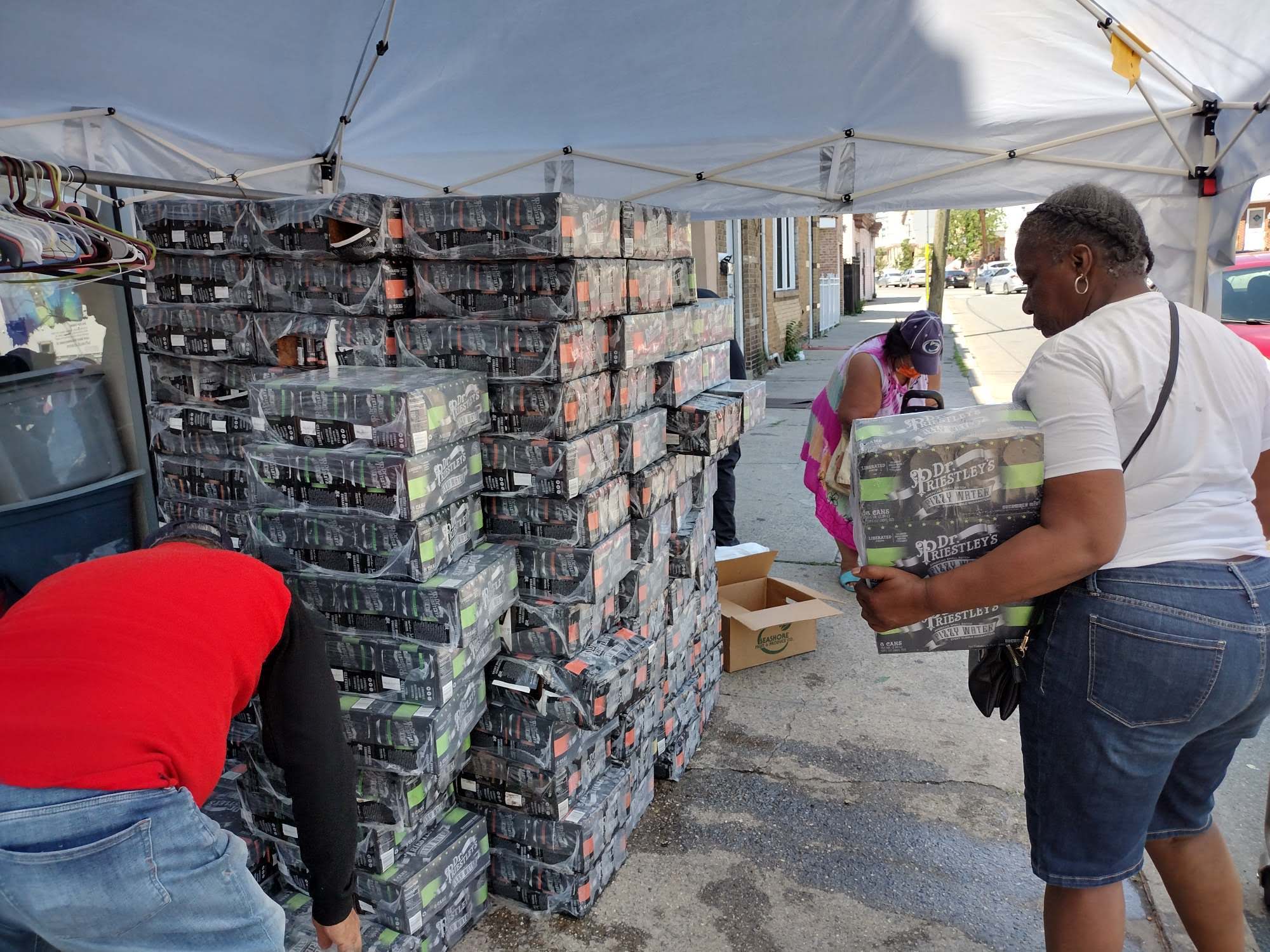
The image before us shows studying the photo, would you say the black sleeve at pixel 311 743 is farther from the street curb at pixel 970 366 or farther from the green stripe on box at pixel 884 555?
the street curb at pixel 970 366

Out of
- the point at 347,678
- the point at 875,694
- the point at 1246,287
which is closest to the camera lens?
the point at 347,678

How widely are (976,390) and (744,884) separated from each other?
40.4 ft

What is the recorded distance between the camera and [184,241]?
305 cm

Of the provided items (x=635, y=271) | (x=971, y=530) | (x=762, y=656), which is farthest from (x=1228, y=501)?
(x=762, y=656)

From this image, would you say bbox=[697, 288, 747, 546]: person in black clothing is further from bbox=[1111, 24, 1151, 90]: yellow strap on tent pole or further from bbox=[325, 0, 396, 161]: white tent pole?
bbox=[1111, 24, 1151, 90]: yellow strap on tent pole

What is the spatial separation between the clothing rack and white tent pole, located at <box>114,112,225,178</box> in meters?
0.17

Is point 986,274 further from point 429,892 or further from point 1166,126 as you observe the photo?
point 429,892

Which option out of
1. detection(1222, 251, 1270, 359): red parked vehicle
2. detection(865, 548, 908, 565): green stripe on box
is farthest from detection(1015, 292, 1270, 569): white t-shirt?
detection(1222, 251, 1270, 359): red parked vehicle

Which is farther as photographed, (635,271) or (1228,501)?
(635,271)

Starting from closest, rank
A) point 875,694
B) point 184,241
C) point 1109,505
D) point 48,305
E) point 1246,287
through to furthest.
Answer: point 1109,505
point 184,241
point 48,305
point 875,694
point 1246,287

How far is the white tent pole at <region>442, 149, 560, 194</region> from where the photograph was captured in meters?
5.34

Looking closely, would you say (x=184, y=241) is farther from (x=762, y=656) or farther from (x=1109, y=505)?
(x=762, y=656)

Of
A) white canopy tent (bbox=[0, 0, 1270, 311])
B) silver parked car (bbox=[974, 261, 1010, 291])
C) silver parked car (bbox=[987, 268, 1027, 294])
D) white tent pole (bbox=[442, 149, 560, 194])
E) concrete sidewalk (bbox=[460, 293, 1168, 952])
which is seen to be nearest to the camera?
concrete sidewalk (bbox=[460, 293, 1168, 952])

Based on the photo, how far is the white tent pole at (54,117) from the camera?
3648 mm
